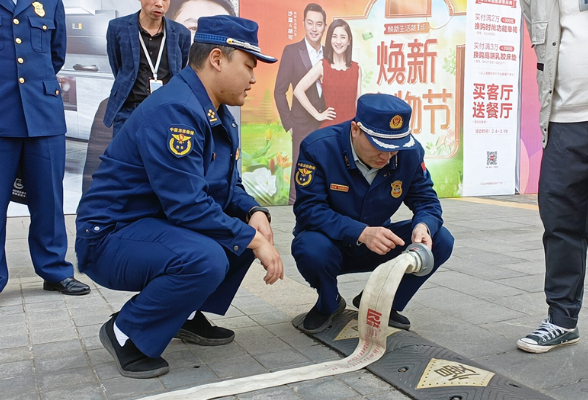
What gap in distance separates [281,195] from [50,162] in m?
3.96

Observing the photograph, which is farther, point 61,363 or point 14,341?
point 14,341

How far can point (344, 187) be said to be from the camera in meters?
2.91

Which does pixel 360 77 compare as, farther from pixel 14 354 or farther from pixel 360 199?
pixel 14 354

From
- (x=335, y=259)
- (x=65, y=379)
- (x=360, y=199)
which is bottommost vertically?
(x=65, y=379)

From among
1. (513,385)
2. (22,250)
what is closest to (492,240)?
(513,385)

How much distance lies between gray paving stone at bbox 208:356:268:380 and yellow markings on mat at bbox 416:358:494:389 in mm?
623

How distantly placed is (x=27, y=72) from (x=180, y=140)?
1.75 m

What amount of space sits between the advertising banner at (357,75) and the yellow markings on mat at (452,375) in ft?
16.1

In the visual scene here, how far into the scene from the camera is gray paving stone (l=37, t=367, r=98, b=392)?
232cm

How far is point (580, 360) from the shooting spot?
2598mm

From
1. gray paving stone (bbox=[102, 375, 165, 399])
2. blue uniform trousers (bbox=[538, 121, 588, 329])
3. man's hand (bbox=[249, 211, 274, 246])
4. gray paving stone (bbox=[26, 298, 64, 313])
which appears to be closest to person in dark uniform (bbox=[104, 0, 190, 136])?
gray paving stone (bbox=[26, 298, 64, 313])

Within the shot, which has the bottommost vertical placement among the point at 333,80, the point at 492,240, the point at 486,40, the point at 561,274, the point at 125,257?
the point at 492,240

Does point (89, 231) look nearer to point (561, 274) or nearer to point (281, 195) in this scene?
point (561, 274)

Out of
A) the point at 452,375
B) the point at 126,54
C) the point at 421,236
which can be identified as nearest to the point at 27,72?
the point at 126,54
